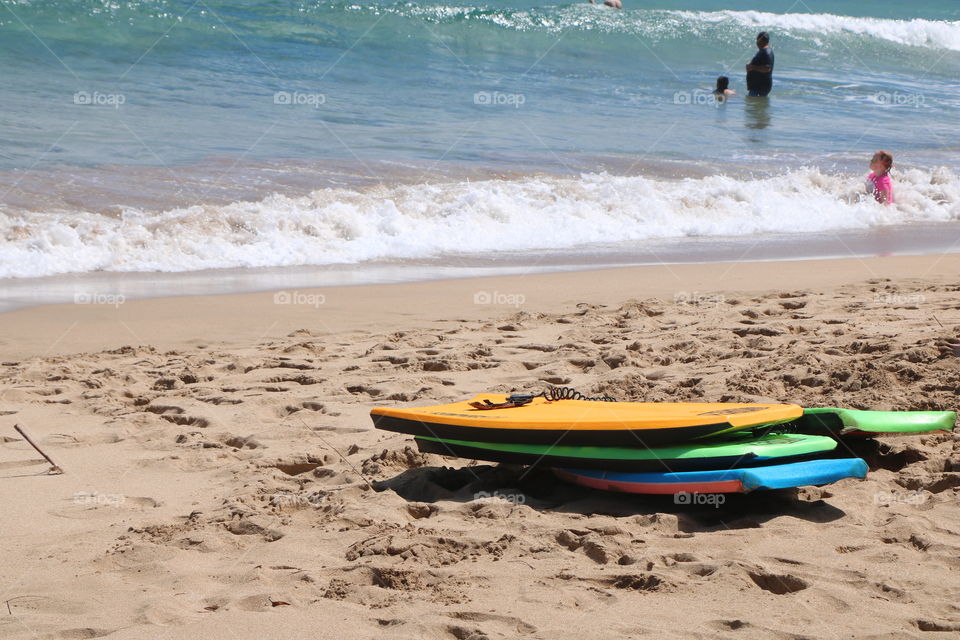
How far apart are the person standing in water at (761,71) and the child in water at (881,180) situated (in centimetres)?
627

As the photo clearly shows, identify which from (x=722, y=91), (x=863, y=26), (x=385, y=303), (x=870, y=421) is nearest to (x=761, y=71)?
(x=722, y=91)

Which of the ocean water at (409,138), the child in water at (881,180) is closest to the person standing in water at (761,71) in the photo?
the ocean water at (409,138)

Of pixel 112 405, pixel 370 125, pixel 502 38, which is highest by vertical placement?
pixel 502 38

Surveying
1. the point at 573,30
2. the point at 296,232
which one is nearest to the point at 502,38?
the point at 573,30

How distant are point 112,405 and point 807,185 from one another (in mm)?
8653

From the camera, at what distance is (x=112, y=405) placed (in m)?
4.54

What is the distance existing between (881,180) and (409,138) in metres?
5.37

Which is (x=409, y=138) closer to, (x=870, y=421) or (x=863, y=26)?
(x=870, y=421)

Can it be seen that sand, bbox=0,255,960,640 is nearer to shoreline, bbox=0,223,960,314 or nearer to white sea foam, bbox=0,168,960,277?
shoreline, bbox=0,223,960,314

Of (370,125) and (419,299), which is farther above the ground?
(370,125)

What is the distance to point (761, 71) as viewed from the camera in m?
16.6

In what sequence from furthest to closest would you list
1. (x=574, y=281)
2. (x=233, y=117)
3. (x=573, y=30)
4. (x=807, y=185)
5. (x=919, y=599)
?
(x=573, y=30)
(x=233, y=117)
(x=807, y=185)
(x=574, y=281)
(x=919, y=599)

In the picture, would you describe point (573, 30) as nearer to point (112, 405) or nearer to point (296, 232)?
point (296, 232)

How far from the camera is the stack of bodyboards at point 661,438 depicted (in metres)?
3.28
